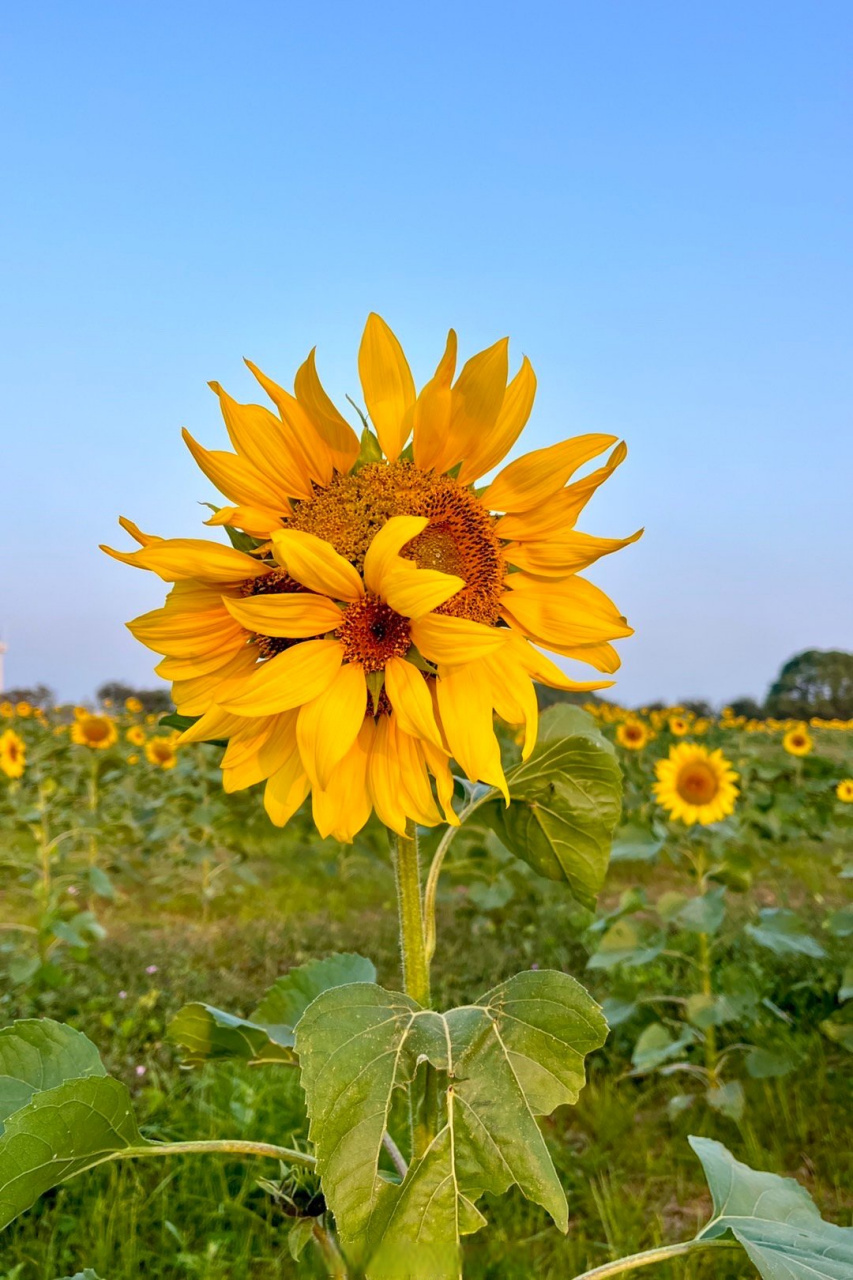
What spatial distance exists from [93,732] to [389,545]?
6.24 metres

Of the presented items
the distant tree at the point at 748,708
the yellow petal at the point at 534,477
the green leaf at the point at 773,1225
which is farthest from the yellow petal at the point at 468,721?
the distant tree at the point at 748,708

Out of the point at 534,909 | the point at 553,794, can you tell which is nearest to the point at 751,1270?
the point at 553,794

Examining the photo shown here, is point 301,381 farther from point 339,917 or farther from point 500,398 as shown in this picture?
point 339,917

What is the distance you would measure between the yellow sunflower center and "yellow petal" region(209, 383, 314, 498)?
0.13 ft

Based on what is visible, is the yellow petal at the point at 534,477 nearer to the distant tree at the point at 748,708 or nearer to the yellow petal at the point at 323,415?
the yellow petal at the point at 323,415

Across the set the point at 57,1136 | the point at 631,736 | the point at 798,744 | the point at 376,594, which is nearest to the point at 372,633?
the point at 376,594

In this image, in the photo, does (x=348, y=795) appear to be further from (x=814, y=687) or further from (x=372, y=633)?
(x=814, y=687)

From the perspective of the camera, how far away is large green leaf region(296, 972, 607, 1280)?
103 cm

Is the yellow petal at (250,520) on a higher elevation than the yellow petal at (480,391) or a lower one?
lower

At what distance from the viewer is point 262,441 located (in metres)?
1.18

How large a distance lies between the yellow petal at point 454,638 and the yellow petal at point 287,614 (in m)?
0.10

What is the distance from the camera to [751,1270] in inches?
101

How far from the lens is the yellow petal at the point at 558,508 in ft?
4.03

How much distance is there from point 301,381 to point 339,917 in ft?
18.0
